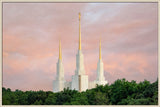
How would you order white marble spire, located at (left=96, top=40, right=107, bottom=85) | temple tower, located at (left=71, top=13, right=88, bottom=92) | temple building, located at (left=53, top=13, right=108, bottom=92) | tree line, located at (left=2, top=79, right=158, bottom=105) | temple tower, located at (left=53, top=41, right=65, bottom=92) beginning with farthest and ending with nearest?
white marble spire, located at (left=96, top=40, right=107, bottom=85) → temple tower, located at (left=53, top=41, right=65, bottom=92) → temple building, located at (left=53, top=13, right=108, bottom=92) → temple tower, located at (left=71, top=13, right=88, bottom=92) → tree line, located at (left=2, top=79, right=158, bottom=105)

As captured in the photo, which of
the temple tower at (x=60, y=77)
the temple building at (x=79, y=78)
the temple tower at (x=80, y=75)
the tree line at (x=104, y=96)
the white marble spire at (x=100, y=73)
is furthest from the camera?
the white marble spire at (x=100, y=73)

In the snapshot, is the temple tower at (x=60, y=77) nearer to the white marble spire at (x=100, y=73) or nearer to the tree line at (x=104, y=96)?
the white marble spire at (x=100, y=73)

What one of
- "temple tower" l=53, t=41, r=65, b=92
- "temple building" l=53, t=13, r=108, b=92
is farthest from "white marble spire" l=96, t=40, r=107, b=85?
"temple tower" l=53, t=41, r=65, b=92

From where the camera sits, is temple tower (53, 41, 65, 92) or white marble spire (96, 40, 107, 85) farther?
white marble spire (96, 40, 107, 85)

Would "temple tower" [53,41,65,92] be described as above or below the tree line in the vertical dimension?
above

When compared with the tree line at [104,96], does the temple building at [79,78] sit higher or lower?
higher

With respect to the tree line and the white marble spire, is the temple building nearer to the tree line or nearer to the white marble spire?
the white marble spire

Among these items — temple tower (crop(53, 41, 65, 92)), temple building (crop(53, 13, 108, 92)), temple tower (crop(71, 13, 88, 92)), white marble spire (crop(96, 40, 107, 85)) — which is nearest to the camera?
temple tower (crop(71, 13, 88, 92))

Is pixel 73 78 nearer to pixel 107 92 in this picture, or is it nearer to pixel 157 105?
pixel 107 92

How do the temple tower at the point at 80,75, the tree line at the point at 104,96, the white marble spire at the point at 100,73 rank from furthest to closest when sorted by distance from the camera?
the white marble spire at the point at 100,73, the temple tower at the point at 80,75, the tree line at the point at 104,96

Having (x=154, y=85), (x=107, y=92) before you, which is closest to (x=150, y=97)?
(x=154, y=85)

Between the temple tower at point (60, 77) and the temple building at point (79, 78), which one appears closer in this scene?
the temple building at point (79, 78)

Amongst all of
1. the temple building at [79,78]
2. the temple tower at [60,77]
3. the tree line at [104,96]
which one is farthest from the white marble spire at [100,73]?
the tree line at [104,96]

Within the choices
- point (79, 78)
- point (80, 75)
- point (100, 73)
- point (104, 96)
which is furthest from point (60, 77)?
point (104, 96)
